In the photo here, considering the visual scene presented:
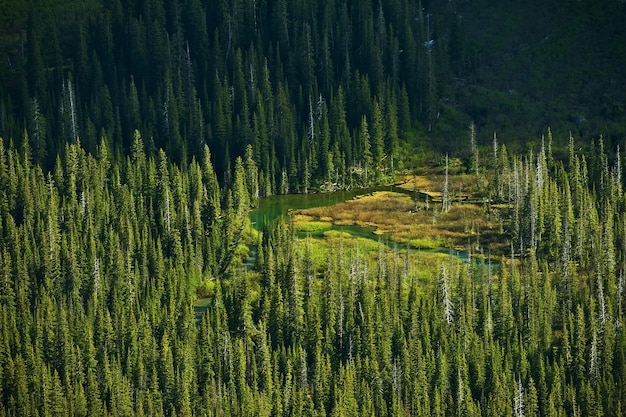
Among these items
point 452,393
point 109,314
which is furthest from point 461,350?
point 109,314

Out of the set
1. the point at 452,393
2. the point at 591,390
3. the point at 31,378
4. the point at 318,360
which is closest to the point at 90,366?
the point at 31,378

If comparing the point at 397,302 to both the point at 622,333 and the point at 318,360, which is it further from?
the point at 622,333

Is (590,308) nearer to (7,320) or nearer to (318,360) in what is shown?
(318,360)

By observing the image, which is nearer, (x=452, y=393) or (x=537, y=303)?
(x=452, y=393)

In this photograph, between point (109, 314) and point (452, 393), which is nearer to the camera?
point (452, 393)

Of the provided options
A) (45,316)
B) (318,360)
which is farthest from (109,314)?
(318,360)

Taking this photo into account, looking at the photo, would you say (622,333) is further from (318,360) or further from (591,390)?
(318,360)

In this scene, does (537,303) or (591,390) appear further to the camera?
(537,303)
